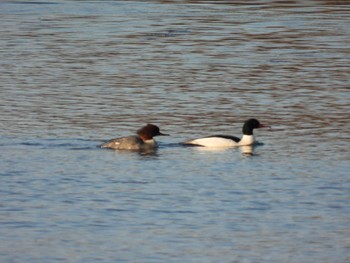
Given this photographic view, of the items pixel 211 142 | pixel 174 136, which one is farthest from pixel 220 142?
pixel 174 136

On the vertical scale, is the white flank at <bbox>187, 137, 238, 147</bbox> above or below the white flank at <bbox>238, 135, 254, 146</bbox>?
above

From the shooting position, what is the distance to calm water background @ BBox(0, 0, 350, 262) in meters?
11.2

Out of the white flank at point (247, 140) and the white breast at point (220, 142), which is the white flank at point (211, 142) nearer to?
the white breast at point (220, 142)

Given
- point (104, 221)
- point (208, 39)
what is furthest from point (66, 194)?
point (208, 39)

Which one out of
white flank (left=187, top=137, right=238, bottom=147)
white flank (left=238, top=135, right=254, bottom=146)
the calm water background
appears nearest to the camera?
the calm water background

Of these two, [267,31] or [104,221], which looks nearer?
[104,221]

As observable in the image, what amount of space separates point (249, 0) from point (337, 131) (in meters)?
20.3

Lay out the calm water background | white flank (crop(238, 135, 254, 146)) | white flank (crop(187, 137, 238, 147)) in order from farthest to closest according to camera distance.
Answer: white flank (crop(238, 135, 254, 146)) < white flank (crop(187, 137, 238, 147)) < the calm water background

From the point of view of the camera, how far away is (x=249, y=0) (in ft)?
122

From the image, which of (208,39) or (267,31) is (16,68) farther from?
(267,31)

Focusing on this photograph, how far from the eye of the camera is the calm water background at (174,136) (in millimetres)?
11164

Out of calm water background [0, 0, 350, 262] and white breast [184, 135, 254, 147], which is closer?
calm water background [0, 0, 350, 262]

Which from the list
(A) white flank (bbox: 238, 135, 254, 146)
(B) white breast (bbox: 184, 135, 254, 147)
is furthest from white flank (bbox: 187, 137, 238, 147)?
(A) white flank (bbox: 238, 135, 254, 146)

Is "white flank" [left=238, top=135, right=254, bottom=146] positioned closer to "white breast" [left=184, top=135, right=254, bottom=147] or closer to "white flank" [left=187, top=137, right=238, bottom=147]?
"white breast" [left=184, top=135, right=254, bottom=147]
